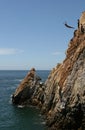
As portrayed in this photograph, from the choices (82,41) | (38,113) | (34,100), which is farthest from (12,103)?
(82,41)

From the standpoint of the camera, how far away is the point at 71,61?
56500 mm

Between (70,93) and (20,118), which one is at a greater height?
(70,93)

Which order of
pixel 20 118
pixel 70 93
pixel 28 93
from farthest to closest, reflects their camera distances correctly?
pixel 28 93 < pixel 20 118 < pixel 70 93

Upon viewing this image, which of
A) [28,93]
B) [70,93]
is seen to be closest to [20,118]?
[28,93]

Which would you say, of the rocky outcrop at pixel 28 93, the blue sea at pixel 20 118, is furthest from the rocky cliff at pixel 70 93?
the rocky outcrop at pixel 28 93

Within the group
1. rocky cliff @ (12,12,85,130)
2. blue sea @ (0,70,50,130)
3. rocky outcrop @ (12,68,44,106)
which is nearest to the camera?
rocky cliff @ (12,12,85,130)

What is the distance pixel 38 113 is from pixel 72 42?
16.0 meters

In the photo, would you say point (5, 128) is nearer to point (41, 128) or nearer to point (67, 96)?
point (41, 128)

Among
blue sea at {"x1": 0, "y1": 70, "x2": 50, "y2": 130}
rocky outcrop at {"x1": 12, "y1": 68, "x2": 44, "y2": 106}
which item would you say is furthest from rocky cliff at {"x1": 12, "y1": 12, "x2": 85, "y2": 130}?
rocky outcrop at {"x1": 12, "y1": 68, "x2": 44, "y2": 106}

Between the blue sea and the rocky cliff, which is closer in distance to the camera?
the rocky cliff

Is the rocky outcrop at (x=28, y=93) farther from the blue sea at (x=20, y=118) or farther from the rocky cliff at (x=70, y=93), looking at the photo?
the rocky cliff at (x=70, y=93)

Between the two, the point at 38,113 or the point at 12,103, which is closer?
the point at 38,113

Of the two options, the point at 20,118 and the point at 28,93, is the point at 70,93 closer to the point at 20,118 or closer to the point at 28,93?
the point at 20,118

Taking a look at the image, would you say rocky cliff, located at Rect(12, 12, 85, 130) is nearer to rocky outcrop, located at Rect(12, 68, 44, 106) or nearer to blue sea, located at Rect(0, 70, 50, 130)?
blue sea, located at Rect(0, 70, 50, 130)
